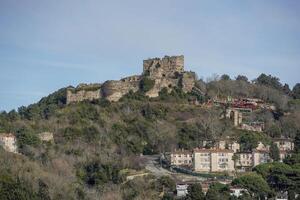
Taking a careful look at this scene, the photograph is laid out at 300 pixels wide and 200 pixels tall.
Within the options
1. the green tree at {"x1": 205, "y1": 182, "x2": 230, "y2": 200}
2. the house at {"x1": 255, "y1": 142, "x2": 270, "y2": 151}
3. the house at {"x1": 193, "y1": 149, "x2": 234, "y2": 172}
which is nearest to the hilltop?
the house at {"x1": 255, "y1": 142, "x2": 270, "y2": 151}

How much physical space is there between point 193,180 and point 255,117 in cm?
1529

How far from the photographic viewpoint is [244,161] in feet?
199

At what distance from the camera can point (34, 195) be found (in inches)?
2013

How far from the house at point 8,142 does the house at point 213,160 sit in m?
11.9

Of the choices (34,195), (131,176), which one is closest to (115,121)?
(131,176)

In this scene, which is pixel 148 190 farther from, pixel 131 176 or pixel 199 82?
pixel 199 82

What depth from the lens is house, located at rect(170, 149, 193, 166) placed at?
59844 millimetres

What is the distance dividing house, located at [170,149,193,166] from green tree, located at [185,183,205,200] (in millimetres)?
8075

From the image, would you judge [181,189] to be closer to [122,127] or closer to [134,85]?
[122,127]

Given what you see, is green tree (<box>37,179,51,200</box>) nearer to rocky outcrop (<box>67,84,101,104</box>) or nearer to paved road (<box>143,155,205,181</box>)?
paved road (<box>143,155,205,181</box>)

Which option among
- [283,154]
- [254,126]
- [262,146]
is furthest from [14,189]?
[254,126]

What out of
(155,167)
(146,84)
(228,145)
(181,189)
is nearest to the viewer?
(181,189)

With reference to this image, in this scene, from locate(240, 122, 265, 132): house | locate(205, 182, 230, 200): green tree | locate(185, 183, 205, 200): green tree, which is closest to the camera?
locate(205, 182, 230, 200): green tree

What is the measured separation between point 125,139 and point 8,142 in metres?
7.93
